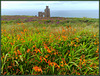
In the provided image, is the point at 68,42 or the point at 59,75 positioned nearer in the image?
the point at 59,75

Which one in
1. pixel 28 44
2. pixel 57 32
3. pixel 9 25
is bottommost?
pixel 28 44

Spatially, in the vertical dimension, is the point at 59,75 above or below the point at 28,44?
below

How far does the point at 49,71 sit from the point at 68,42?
1096 mm

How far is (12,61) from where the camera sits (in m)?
2.26

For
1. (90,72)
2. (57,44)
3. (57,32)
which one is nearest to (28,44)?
(57,44)

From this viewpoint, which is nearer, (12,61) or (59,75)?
(59,75)

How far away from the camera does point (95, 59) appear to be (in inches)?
94.4

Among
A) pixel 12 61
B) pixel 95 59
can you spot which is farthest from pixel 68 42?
pixel 12 61

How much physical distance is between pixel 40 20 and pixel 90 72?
2.93 meters

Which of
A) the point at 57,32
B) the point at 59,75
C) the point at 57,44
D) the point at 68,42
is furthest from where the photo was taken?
the point at 57,32

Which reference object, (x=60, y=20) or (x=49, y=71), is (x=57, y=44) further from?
(x=60, y=20)

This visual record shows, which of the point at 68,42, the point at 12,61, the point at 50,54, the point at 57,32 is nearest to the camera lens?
the point at 12,61

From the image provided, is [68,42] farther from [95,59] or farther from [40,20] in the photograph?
[40,20]

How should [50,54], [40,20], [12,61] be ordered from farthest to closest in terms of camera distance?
[40,20], [50,54], [12,61]
